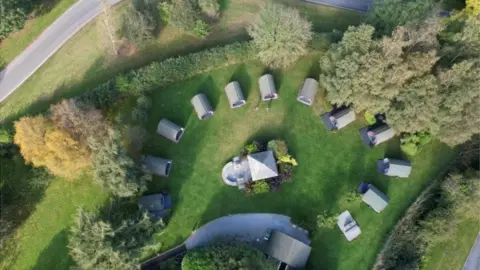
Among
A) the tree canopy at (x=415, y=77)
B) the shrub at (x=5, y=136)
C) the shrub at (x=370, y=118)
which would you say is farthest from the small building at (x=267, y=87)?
the shrub at (x=5, y=136)

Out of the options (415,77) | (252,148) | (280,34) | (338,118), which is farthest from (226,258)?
(415,77)

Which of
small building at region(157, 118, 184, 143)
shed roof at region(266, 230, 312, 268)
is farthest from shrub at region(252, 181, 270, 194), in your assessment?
small building at region(157, 118, 184, 143)

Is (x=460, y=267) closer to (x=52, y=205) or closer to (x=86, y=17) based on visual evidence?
(x=52, y=205)

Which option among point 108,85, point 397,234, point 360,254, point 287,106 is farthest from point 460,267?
point 108,85

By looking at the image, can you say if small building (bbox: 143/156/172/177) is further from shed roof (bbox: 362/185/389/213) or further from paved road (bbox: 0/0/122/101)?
shed roof (bbox: 362/185/389/213)

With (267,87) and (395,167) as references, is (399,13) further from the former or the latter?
(395,167)

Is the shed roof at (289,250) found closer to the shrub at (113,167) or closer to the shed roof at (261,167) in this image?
the shed roof at (261,167)
